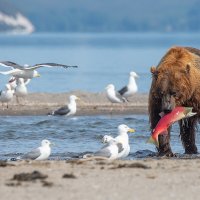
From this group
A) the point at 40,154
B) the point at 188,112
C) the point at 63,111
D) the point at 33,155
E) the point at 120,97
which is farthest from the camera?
the point at 120,97

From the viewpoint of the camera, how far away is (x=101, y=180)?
1108 centimetres

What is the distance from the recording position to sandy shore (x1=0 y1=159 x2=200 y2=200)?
33.1 ft

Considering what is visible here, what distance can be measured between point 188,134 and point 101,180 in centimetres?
460

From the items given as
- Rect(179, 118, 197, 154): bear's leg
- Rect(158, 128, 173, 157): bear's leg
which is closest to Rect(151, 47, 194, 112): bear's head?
Rect(158, 128, 173, 157): bear's leg

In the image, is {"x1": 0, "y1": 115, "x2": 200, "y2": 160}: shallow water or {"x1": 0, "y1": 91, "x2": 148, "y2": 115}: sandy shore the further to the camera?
{"x1": 0, "y1": 91, "x2": 148, "y2": 115}: sandy shore

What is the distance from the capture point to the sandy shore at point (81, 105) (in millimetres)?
25109

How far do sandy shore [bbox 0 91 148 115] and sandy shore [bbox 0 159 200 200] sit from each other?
12062 millimetres

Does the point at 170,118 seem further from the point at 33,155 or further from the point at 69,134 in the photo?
the point at 69,134

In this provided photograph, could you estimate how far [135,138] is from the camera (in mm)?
19031

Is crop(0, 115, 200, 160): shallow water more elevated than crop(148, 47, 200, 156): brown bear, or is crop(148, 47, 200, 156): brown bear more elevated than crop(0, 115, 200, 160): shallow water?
crop(148, 47, 200, 156): brown bear

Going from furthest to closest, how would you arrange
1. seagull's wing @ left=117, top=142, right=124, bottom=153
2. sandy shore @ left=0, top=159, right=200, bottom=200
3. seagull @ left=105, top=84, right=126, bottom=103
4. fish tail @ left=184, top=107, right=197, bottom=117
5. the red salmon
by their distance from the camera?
seagull @ left=105, top=84, right=126, bottom=103
seagull's wing @ left=117, top=142, right=124, bottom=153
fish tail @ left=184, top=107, right=197, bottom=117
the red salmon
sandy shore @ left=0, top=159, right=200, bottom=200

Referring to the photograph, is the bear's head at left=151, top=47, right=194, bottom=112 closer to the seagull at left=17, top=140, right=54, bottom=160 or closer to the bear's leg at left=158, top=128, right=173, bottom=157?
the bear's leg at left=158, top=128, right=173, bottom=157

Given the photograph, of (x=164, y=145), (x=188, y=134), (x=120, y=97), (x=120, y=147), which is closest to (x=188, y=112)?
(x=164, y=145)

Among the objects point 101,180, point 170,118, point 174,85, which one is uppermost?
point 174,85
